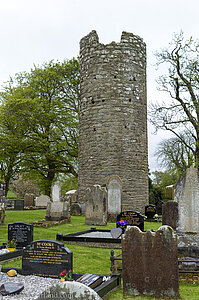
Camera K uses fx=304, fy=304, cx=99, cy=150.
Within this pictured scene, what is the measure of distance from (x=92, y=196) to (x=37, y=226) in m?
2.53

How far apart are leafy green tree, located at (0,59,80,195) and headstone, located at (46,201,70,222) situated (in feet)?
35.2

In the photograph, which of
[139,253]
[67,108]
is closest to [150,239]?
[139,253]

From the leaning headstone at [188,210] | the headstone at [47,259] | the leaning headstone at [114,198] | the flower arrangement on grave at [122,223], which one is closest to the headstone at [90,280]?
the headstone at [47,259]

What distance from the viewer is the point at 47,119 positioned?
24.1 m

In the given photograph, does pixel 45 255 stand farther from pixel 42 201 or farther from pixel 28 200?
pixel 28 200

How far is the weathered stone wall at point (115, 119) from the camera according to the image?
17.0 metres

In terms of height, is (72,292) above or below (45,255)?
above

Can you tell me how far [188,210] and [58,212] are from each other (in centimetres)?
761

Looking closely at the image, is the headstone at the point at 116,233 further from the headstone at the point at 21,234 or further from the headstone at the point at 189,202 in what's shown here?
the headstone at the point at 189,202

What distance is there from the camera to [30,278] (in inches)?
202

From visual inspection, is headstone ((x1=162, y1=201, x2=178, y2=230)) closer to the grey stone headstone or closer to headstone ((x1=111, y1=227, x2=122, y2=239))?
headstone ((x1=111, y1=227, x2=122, y2=239))

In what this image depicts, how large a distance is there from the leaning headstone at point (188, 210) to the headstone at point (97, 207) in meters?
6.23

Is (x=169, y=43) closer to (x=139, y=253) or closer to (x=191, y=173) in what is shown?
(x=191, y=173)

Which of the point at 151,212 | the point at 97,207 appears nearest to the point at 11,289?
the point at 97,207
